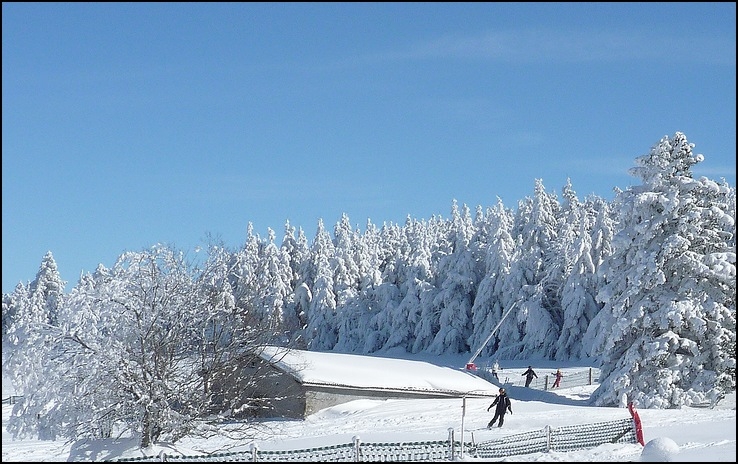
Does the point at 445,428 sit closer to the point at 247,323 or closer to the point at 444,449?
the point at 444,449

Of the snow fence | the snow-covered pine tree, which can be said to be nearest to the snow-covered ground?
the snow fence

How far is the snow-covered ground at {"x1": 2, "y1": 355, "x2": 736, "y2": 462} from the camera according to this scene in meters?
22.5

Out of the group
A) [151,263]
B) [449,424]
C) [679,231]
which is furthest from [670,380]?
[151,263]

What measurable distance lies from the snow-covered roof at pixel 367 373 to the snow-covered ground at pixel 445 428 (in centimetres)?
83

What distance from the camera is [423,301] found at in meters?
79.4

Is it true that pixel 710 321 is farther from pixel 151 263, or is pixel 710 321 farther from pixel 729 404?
pixel 151 263

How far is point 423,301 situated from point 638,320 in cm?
4415

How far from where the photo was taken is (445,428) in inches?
1261

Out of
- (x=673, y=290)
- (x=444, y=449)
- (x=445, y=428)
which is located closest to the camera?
(x=444, y=449)

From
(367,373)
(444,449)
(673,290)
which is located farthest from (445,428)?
(673,290)

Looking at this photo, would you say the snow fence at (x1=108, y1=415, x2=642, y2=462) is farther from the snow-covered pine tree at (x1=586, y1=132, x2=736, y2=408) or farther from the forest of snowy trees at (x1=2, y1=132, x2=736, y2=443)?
the snow-covered pine tree at (x1=586, y1=132, x2=736, y2=408)

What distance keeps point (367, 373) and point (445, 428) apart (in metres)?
9.60

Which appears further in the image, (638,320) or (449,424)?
(638,320)

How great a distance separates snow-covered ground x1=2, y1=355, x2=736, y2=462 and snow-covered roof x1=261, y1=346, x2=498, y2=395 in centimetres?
83
